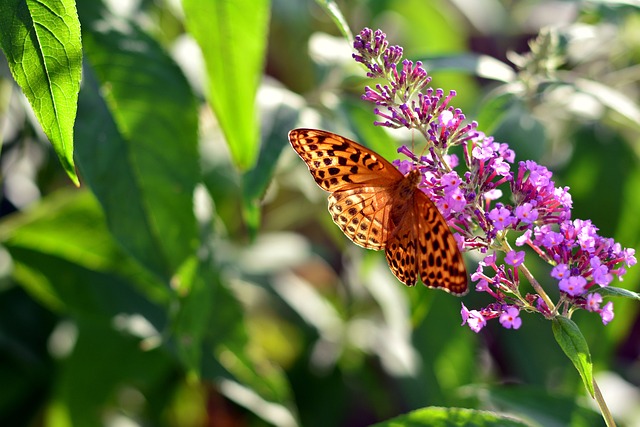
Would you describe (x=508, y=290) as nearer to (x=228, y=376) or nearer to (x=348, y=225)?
(x=348, y=225)

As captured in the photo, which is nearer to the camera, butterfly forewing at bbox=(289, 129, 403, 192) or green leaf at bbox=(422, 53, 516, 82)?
butterfly forewing at bbox=(289, 129, 403, 192)

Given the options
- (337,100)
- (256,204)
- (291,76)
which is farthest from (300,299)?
(291,76)

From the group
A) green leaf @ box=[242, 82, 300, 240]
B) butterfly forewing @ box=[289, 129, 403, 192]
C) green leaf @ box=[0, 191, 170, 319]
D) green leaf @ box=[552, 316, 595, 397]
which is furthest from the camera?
green leaf @ box=[0, 191, 170, 319]

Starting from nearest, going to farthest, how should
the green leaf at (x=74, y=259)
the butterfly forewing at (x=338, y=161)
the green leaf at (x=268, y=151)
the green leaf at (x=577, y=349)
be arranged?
the green leaf at (x=577, y=349) < the butterfly forewing at (x=338, y=161) < the green leaf at (x=268, y=151) < the green leaf at (x=74, y=259)

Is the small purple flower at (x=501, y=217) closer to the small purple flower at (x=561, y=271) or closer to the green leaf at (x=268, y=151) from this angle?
the small purple flower at (x=561, y=271)

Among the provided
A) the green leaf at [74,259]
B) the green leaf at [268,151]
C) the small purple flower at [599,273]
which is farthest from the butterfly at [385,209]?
the green leaf at [74,259]

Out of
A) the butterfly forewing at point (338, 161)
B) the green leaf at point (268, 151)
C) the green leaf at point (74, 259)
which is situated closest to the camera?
the butterfly forewing at point (338, 161)

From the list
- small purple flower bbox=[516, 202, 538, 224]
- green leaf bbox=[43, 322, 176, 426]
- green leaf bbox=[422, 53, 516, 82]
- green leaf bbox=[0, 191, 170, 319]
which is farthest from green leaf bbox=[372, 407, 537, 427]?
green leaf bbox=[43, 322, 176, 426]

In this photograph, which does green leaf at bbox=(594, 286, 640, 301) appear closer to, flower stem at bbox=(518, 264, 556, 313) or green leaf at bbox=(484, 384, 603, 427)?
flower stem at bbox=(518, 264, 556, 313)

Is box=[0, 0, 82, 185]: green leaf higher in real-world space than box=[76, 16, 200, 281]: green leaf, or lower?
higher
